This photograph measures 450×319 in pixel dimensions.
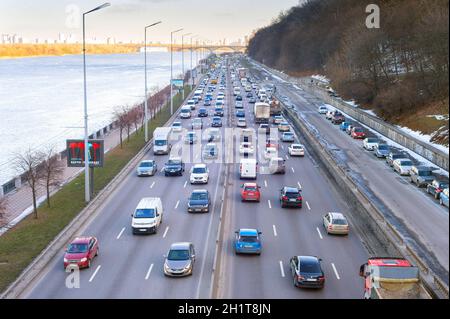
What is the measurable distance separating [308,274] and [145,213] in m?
10.7

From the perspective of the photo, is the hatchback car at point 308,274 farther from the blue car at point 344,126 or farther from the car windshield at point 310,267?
the blue car at point 344,126

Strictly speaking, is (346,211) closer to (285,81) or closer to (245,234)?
(245,234)

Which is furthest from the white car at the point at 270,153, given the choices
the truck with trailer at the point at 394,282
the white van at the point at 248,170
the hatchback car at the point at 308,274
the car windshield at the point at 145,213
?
the truck with trailer at the point at 394,282

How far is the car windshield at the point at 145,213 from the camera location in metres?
29.7

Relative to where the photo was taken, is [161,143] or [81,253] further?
[161,143]

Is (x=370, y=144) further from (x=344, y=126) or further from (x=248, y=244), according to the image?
(x=248, y=244)

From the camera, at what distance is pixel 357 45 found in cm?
7256

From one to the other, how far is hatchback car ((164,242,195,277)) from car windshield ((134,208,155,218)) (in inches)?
217

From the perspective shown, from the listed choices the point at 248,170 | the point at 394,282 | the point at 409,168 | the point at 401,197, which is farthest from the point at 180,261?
the point at 409,168

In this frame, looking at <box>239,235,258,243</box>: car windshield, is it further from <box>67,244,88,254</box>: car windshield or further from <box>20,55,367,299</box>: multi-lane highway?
<box>67,244,88,254</box>: car windshield

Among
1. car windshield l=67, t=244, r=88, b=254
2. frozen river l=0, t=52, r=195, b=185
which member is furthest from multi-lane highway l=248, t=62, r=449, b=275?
frozen river l=0, t=52, r=195, b=185

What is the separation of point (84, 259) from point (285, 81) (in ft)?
429

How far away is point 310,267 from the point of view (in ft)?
73.9
